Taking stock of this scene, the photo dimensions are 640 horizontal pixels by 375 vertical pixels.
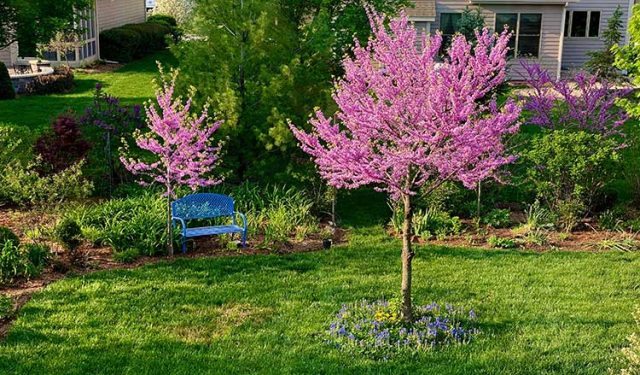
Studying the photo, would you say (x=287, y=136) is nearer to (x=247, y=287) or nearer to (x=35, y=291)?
(x=247, y=287)

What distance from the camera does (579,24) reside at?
28.4m

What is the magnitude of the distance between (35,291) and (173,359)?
246cm

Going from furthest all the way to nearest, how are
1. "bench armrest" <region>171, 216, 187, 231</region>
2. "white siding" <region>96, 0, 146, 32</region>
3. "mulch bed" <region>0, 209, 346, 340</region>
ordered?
"white siding" <region>96, 0, 146, 32</region> < "bench armrest" <region>171, 216, 187, 231</region> < "mulch bed" <region>0, 209, 346, 340</region>

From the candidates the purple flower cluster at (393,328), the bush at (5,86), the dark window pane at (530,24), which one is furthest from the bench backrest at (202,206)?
the dark window pane at (530,24)

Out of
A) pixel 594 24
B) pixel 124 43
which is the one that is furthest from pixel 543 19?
pixel 124 43

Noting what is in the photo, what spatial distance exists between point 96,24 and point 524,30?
17.4 m

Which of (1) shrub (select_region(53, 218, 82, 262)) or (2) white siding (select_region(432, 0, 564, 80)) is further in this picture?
(2) white siding (select_region(432, 0, 564, 80))

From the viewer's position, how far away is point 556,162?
10633mm

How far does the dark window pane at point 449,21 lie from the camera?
87.0 ft

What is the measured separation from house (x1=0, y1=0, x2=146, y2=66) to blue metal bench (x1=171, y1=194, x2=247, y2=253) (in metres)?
13.3

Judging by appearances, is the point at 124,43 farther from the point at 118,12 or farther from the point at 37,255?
the point at 37,255

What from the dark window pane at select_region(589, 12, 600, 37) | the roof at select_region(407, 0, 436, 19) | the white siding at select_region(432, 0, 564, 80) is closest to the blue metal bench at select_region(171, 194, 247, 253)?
the roof at select_region(407, 0, 436, 19)

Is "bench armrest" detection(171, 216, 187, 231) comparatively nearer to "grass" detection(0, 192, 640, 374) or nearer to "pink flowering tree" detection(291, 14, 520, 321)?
"grass" detection(0, 192, 640, 374)

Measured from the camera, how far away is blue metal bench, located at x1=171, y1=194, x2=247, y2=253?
9.41m
